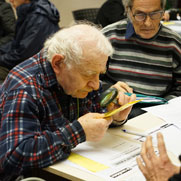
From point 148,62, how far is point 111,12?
1.60m

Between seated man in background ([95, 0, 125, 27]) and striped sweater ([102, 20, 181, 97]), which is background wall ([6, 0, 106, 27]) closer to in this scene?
seated man in background ([95, 0, 125, 27])

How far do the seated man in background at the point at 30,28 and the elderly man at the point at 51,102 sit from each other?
1784 mm

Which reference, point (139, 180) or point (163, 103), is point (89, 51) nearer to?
point (139, 180)

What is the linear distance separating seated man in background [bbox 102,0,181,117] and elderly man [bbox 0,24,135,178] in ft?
2.52

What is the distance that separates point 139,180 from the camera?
3.68 feet

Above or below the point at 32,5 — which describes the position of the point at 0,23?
below

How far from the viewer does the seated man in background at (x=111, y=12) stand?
3582 millimetres

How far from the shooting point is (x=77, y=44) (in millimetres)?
1330

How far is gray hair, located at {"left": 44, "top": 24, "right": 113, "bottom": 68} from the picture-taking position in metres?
1.33

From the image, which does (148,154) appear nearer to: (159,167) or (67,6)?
(159,167)

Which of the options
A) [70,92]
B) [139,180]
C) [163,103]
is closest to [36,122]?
[70,92]

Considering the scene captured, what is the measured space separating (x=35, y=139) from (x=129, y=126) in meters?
0.58

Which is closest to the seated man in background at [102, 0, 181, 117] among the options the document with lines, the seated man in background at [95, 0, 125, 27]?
the document with lines

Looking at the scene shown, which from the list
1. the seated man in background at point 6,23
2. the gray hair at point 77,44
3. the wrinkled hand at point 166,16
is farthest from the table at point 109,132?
the seated man in background at point 6,23
